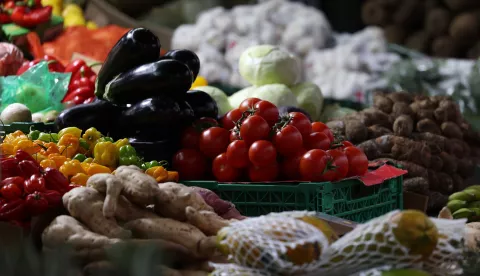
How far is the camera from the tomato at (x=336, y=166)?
309 centimetres

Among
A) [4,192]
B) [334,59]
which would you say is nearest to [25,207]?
[4,192]

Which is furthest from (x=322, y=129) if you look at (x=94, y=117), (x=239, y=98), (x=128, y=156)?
(x=239, y=98)

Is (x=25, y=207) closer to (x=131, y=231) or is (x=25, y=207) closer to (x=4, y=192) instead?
(x=4, y=192)

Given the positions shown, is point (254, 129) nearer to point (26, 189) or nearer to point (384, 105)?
point (26, 189)

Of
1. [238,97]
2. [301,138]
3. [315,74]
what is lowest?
[315,74]

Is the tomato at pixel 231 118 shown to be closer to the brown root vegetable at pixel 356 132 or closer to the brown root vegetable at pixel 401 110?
the brown root vegetable at pixel 356 132

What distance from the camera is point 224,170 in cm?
317

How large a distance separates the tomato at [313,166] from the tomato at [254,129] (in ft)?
0.64

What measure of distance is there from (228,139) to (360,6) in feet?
18.3

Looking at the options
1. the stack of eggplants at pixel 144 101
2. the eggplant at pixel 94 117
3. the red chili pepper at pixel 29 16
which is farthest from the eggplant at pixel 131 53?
the red chili pepper at pixel 29 16

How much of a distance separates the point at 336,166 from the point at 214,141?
528 millimetres

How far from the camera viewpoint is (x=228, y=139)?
3.28 metres

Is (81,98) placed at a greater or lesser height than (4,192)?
lesser

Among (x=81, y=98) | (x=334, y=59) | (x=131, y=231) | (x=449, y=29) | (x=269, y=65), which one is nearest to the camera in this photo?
(x=131, y=231)
